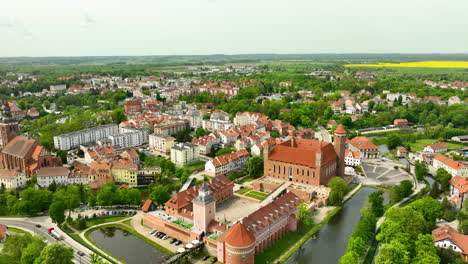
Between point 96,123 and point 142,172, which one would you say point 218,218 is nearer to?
point 142,172

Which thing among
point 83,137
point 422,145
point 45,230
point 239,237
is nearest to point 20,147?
point 83,137

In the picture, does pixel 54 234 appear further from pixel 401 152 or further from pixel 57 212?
pixel 401 152

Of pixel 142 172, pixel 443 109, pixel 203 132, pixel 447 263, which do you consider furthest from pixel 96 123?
pixel 443 109

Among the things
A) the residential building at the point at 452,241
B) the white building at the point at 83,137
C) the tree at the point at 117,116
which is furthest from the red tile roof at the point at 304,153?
the tree at the point at 117,116

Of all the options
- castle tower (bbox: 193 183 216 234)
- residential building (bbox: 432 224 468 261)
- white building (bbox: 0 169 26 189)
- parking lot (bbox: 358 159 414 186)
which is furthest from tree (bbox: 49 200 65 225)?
parking lot (bbox: 358 159 414 186)

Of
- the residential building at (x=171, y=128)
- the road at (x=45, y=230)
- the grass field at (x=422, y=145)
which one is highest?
the residential building at (x=171, y=128)

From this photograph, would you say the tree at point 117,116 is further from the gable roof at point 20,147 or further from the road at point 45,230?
the road at point 45,230

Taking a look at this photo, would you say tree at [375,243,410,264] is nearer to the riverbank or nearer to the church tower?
the riverbank
